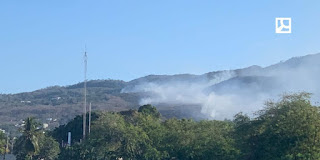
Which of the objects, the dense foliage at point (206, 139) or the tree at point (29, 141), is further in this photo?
Result: the tree at point (29, 141)

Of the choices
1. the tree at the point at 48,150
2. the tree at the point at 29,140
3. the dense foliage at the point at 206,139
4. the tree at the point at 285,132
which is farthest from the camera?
the tree at the point at 48,150

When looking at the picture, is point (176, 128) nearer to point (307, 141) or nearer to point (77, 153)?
point (77, 153)

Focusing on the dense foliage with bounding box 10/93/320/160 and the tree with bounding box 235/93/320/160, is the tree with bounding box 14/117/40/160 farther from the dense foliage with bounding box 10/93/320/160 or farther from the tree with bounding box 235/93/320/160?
the tree with bounding box 235/93/320/160

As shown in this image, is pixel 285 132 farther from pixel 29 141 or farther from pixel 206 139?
pixel 29 141

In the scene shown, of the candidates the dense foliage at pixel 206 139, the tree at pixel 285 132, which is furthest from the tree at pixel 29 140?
the tree at pixel 285 132

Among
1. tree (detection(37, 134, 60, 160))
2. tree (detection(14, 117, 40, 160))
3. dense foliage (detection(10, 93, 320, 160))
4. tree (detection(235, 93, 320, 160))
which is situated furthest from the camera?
tree (detection(37, 134, 60, 160))

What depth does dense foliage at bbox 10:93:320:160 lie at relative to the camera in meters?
52.8

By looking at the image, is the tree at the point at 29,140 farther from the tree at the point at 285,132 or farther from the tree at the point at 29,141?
the tree at the point at 285,132

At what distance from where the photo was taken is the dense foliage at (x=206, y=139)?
5278 cm

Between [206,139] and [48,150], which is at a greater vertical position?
[206,139]

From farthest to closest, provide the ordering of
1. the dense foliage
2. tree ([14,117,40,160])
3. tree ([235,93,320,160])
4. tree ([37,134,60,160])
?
tree ([37,134,60,160]) → tree ([14,117,40,160]) → the dense foliage → tree ([235,93,320,160])

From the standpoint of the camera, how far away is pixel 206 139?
6391 centimetres

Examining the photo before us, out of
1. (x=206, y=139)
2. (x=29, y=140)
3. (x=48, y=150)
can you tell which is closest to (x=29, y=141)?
(x=29, y=140)

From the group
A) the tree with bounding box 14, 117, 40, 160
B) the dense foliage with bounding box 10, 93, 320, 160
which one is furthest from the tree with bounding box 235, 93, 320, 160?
the tree with bounding box 14, 117, 40, 160
